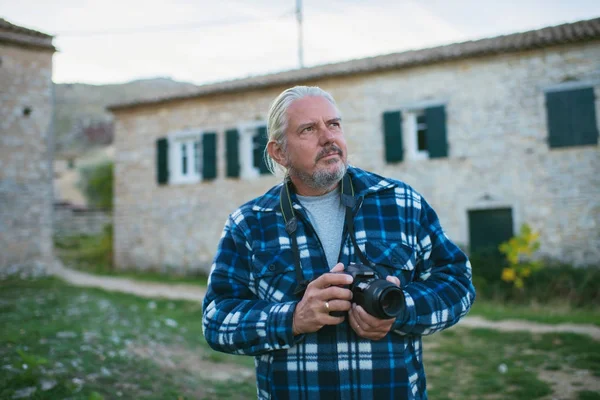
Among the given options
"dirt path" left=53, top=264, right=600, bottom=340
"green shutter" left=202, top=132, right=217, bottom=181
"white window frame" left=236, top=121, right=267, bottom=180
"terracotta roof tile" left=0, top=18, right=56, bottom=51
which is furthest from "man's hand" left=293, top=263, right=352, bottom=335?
"terracotta roof tile" left=0, top=18, right=56, bottom=51

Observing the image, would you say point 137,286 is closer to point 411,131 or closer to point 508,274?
point 411,131

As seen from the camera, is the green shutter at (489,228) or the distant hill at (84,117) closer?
the green shutter at (489,228)

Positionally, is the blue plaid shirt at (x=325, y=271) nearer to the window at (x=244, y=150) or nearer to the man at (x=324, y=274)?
the man at (x=324, y=274)

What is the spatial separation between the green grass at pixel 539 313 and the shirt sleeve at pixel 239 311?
7626mm

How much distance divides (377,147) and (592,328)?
649 cm

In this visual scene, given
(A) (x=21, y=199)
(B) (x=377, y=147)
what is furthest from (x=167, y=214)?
(B) (x=377, y=147)

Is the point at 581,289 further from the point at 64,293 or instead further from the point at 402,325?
the point at 64,293

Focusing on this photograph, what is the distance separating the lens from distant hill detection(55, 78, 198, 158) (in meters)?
46.7

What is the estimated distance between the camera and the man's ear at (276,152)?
2213 millimetres

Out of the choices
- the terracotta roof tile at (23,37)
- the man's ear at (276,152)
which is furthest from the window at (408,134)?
the man's ear at (276,152)

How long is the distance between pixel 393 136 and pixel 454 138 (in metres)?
1.50

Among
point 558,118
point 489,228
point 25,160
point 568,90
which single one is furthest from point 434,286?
point 25,160

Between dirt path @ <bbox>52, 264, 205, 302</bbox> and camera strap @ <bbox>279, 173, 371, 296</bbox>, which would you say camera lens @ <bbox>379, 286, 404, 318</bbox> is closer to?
camera strap @ <bbox>279, 173, 371, 296</bbox>

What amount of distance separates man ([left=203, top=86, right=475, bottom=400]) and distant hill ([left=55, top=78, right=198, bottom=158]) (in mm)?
39149
